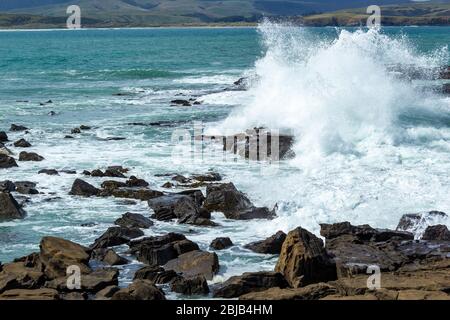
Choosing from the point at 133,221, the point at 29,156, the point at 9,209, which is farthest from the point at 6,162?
the point at 133,221

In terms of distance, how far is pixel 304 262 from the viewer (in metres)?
12.3

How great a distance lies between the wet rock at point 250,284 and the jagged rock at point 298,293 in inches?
13.6

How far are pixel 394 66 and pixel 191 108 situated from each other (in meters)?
11.6

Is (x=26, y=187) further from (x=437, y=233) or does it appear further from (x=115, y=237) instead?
(x=437, y=233)

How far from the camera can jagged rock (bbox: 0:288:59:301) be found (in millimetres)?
11320

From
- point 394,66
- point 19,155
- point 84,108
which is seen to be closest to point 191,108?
point 84,108

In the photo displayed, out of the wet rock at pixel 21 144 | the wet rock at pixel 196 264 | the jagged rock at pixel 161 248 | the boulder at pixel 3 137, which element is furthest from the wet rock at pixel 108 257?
the boulder at pixel 3 137

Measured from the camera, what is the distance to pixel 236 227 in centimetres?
1669

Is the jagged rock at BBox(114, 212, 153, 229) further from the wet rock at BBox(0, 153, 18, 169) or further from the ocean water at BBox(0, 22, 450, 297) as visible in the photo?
the wet rock at BBox(0, 153, 18, 169)

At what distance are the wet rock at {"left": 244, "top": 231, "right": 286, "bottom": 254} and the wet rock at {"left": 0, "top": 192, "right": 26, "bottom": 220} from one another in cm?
601

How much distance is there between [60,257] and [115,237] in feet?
6.95

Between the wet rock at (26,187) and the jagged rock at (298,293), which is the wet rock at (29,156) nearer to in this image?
the wet rock at (26,187)

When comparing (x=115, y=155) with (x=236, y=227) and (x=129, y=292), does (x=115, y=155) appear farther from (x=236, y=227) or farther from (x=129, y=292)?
(x=129, y=292)

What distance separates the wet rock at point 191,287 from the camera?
486 inches
